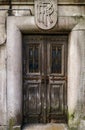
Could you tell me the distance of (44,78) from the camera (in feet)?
22.3

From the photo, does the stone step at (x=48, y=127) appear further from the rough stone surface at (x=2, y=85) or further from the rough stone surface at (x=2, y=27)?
the rough stone surface at (x=2, y=27)

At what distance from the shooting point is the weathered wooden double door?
6.81m

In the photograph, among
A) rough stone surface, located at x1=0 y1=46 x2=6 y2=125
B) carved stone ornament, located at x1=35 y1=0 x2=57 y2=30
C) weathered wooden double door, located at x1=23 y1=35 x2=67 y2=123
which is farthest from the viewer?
weathered wooden double door, located at x1=23 y1=35 x2=67 y2=123

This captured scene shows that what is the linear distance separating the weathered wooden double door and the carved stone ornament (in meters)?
0.43

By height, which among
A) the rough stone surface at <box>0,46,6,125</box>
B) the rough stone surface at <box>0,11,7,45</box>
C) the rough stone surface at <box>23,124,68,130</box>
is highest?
the rough stone surface at <box>0,11,7,45</box>

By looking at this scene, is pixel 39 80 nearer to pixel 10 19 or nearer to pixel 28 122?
pixel 28 122

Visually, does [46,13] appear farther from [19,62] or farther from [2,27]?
[19,62]

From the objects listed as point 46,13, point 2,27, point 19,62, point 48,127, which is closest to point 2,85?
point 19,62

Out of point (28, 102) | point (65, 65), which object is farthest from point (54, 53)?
point (28, 102)

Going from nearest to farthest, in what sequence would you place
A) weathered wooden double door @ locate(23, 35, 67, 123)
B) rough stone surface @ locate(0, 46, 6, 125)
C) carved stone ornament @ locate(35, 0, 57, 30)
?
carved stone ornament @ locate(35, 0, 57, 30), rough stone surface @ locate(0, 46, 6, 125), weathered wooden double door @ locate(23, 35, 67, 123)

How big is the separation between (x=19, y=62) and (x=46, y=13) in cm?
134

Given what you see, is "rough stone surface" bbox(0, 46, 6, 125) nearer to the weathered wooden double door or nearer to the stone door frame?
the stone door frame

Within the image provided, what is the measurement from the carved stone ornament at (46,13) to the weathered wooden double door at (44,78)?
427 mm

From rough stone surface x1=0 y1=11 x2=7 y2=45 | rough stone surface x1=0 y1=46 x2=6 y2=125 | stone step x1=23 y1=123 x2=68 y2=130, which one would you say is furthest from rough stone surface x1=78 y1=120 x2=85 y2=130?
rough stone surface x1=0 y1=11 x2=7 y2=45
